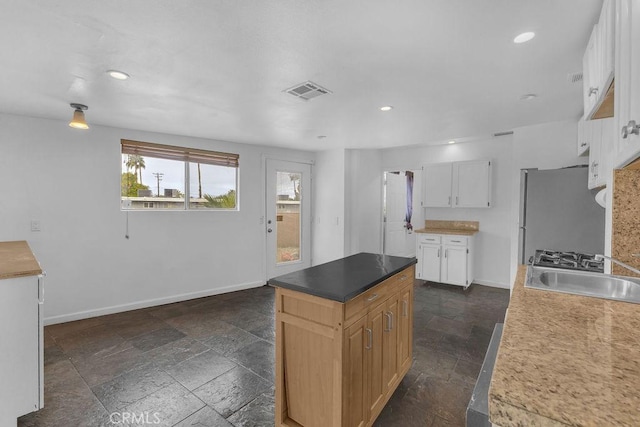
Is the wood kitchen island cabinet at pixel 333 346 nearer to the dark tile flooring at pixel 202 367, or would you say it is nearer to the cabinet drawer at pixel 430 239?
the dark tile flooring at pixel 202 367

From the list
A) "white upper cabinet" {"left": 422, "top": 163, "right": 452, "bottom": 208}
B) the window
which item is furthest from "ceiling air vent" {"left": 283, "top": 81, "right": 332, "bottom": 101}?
"white upper cabinet" {"left": 422, "top": 163, "right": 452, "bottom": 208}

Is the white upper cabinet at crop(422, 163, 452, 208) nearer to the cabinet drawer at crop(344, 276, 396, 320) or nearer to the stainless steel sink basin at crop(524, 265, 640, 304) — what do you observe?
the stainless steel sink basin at crop(524, 265, 640, 304)

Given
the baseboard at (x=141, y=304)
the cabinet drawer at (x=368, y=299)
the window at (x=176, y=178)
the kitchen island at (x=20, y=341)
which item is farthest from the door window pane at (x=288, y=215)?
the kitchen island at (x=20, y=341)

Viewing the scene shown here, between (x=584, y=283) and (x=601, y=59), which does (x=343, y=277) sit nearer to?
(x=584, y=283)

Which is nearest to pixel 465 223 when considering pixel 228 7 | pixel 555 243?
pixel 555 243

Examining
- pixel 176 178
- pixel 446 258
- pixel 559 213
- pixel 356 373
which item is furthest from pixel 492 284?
pixel 176 178

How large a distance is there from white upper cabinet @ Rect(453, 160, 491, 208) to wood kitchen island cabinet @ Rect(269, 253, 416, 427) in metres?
3.23

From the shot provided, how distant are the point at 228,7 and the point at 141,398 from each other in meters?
2.47

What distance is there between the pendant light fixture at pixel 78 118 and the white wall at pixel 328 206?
11.2ft

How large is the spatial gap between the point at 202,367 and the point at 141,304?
6.18ft

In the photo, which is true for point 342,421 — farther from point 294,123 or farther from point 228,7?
point 294,123

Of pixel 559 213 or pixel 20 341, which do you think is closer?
pixel 20 341

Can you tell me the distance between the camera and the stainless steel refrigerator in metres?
3.01

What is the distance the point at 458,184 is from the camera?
4.74 metres
